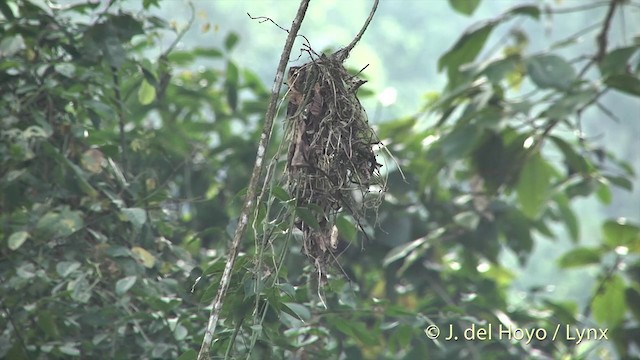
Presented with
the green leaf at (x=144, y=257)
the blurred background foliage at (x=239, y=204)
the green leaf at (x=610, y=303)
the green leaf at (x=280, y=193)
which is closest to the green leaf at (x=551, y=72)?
the blurred background foliage at (x=239, y=204)

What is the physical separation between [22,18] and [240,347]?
0.71 meters

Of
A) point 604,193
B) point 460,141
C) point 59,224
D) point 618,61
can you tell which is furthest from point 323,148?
point 604,193

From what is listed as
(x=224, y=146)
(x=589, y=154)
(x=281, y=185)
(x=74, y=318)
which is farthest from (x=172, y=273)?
(x=589, y=154)

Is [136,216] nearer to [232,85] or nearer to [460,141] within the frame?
[460,141]

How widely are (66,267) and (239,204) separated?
382mm

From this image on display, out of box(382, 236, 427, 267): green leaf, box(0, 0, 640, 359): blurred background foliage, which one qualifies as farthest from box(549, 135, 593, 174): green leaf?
box(382, 236, 427, 267): green leaf

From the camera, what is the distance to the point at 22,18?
1611mm

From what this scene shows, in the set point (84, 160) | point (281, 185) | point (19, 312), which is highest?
point (281, 185)

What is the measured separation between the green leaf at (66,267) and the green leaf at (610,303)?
1364 mm

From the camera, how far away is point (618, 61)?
198cm

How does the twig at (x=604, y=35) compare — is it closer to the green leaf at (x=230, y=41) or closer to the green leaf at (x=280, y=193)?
the green leaf at (x=230, y=41)

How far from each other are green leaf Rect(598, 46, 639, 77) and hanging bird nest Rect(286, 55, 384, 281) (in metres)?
1.05

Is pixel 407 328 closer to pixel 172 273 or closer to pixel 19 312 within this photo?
pixel 172 273

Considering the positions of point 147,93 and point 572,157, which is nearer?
point 147,93
